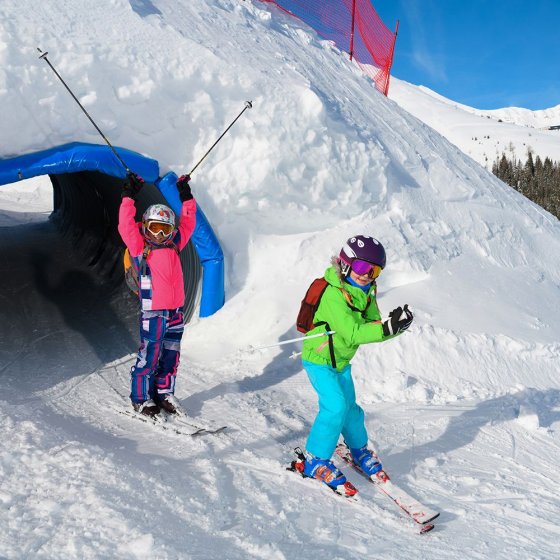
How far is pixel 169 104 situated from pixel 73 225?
7368 mm

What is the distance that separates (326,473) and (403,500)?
462 mm

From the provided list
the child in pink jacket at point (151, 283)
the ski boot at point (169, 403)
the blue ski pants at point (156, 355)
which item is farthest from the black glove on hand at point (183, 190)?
the ski boot at point (169, 403)

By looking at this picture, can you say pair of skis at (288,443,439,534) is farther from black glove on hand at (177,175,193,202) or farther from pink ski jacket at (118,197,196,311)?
black glove on hand at (177,175,193,202)

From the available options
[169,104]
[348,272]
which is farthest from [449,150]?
[348,272]

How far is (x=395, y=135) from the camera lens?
8.55 meters

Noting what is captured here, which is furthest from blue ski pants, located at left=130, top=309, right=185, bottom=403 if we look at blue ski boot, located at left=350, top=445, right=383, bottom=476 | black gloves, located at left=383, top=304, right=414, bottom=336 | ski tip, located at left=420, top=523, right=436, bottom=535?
ski tip, located at left=420, top=523, right=436, bottom=535

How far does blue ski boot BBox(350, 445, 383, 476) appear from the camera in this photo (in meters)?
3.48

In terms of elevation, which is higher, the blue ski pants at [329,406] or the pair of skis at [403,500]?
the blue ski pants at [329,406]

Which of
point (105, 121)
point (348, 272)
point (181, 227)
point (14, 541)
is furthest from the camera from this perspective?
point (105, 121)

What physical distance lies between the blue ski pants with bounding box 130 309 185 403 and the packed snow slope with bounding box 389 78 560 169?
62496 mm

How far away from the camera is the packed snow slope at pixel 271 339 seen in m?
2.87

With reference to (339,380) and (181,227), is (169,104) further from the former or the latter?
(339,380)

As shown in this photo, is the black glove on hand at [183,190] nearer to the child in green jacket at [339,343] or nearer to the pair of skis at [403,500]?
the child in green jacket at [339,343]

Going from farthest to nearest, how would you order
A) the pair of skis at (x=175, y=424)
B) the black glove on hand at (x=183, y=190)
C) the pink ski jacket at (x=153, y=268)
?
the black glove on hand at (x=183, y=190), the pink ski jacket at (x=153, y=268), the pair of skis at (x=175, y=424)
